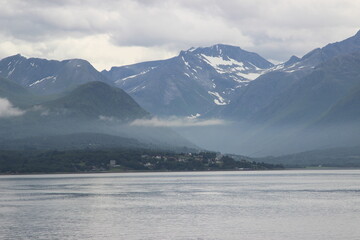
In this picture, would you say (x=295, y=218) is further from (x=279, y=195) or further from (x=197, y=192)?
(x=197, y=192)

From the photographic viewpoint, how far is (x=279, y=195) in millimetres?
176125

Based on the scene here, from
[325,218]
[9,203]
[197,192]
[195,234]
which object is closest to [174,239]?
[195,234]

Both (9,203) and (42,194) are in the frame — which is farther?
(42,194)

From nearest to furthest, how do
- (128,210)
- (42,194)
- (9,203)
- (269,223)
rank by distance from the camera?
(269,223), (128,210), (9,203), (42,194)

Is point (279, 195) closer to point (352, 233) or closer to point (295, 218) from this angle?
point (295, 218)

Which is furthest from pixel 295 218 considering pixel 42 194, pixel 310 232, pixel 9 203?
pixel 42 194

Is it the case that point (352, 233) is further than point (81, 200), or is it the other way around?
point (81, 200)

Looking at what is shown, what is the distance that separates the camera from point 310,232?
10406 cm

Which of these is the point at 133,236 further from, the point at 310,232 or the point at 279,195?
the point at 279,195

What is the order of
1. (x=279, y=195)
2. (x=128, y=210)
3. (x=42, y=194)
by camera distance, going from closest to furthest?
(x=128, y=210)
(x=279, y=195)
(x=42, y=194)

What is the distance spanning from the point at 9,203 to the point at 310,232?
3195 inches

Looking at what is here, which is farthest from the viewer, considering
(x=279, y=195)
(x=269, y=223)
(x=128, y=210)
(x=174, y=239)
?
(x=279, y=195)

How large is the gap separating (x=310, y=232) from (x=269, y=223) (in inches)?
467

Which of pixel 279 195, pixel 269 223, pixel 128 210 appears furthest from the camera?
pixel 279 195
